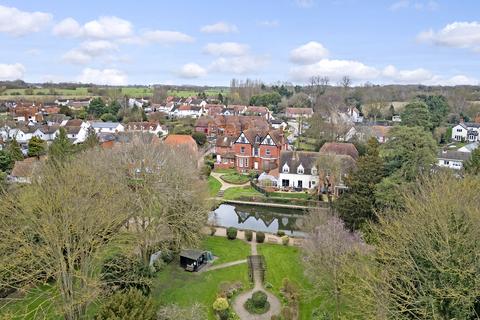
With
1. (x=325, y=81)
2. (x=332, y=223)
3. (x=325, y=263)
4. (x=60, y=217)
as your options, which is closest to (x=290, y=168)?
(x=332, y=223)

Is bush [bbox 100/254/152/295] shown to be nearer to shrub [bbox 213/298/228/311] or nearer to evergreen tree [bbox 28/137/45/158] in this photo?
shrub [bbox 213/298/228/311]

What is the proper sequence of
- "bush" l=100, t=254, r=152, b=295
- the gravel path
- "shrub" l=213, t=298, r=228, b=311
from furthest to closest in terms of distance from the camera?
the gravel path
"shrub" l=213, t=298, r=228, b=311
"bush" l=100, t=254, r=152, b=295

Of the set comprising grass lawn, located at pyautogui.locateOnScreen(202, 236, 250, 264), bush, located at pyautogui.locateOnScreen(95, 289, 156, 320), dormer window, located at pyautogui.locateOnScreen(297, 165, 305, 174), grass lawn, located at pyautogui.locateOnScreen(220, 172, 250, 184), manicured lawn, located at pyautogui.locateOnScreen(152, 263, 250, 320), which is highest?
bush, located at pyautogui.locateOnScreen(95, 289, 156, 320)

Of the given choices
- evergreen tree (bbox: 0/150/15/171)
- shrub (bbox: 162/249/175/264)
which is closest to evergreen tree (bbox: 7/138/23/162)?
evergreen tree (bbox: 0/150/15/171)

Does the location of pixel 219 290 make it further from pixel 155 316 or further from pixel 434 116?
pixel 434 116

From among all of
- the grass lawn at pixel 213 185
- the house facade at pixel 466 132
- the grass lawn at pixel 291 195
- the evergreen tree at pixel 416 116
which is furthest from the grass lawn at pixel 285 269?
the house facade at pixel 466 132

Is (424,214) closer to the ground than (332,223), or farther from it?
farther from it

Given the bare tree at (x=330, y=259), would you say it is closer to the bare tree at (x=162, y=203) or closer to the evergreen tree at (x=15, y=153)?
the bare tree at (x=162, y=203)
